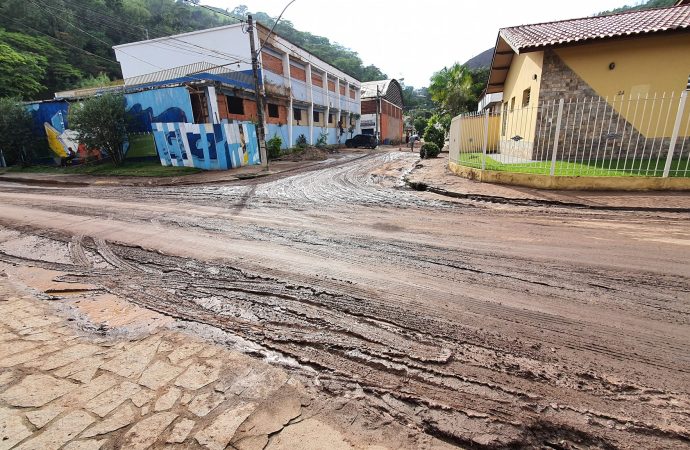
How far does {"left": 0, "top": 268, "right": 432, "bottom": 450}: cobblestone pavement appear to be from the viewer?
5.77ft

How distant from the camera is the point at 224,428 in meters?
1.81

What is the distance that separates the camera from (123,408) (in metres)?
1.96

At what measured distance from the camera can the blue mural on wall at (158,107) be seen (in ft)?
52.3

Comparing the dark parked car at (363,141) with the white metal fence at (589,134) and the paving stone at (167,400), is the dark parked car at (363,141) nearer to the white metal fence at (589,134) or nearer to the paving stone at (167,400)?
the white metal fence at (589,134)

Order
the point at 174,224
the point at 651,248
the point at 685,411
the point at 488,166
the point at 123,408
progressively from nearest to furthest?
the point at 685,411 → the point at 123,408 → the point at 651,248 → the point at 174,224 → the point at 488,166

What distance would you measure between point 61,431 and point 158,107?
18546 millimetres

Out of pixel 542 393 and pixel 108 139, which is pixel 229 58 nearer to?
pixel 108 139

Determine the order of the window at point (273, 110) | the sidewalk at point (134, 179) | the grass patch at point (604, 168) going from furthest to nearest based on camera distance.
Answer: the window at point (273, 110) → the sidewalk at point (134, 179) → the grass patch at point (604, 168)

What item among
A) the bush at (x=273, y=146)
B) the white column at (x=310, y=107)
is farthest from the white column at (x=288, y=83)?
the bush at (x=273, y=146)

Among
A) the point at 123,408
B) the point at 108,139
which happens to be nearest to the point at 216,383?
the point at 123,408

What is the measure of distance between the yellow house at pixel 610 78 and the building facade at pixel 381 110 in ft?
108

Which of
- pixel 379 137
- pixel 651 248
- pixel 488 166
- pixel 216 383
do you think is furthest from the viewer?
pixel 379 137

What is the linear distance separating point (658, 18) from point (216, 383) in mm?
16938

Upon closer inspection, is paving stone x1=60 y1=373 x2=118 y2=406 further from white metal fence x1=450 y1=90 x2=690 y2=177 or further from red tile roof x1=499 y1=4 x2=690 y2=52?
red tile roof x1=499 y1=4 x2=690 y2=52
